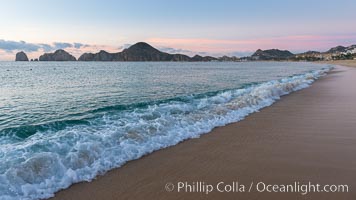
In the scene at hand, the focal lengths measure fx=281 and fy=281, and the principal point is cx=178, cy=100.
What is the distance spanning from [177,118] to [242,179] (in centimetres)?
591

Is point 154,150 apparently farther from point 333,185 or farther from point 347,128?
point 347,128

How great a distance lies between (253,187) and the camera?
211 inches

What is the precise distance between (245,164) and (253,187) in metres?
1.26

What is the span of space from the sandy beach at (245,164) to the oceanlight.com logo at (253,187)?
0.24 feet

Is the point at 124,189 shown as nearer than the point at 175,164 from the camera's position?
Yes

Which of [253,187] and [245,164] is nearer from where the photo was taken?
[253,187]

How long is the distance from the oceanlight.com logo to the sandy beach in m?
0.07

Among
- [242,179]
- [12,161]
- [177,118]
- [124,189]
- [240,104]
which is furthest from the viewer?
[240,104]

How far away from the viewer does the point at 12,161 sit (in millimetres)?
6426

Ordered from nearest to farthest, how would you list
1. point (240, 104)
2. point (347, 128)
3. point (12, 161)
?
point (12, 161) → point (347, 128) → point (240, 104)

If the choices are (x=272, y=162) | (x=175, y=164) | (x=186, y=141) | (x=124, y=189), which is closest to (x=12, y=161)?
(x=124, y=189)

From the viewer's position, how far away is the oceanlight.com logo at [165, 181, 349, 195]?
520cm

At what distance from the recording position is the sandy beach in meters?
5.18

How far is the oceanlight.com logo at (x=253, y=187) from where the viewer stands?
17.1ft
